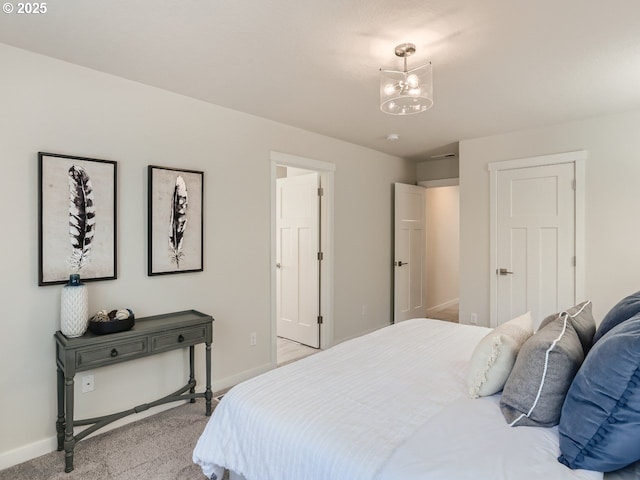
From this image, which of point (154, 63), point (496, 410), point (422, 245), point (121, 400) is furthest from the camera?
point (422, 245)

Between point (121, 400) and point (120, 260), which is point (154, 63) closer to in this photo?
point (120, 260)

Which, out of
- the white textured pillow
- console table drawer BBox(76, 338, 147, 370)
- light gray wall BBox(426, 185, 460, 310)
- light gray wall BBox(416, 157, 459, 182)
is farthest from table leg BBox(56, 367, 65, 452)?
light gray wall BBox(426, 185, 460, 310)

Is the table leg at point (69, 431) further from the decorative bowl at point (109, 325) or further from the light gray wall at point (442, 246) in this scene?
the light gray wall at point (442, 246)

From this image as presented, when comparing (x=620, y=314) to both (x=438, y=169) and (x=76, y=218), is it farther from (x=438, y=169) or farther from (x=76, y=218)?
(x=438, y=169)

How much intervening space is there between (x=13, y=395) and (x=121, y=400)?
0.62 metres

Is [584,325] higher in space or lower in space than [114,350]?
higher

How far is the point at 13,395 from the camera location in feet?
6.96

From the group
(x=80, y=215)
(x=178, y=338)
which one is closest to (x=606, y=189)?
(x=178, y=338)

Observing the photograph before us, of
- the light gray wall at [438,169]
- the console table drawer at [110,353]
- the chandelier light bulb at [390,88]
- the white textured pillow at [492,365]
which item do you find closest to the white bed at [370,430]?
the white textured pillow at [492,365]

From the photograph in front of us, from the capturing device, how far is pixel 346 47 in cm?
210

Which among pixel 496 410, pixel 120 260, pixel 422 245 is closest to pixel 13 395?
pixel 120 260

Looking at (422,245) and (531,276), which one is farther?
(422,245)

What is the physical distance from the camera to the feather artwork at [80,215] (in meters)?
2.29

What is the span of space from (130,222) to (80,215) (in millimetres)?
324
